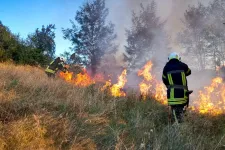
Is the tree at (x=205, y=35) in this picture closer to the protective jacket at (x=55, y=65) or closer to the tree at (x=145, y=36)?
the tree at (x=145, y=36)

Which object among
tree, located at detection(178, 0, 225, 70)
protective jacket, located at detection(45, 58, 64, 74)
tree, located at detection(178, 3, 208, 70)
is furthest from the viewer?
tree, located at detection(178, 3, 208, 70)

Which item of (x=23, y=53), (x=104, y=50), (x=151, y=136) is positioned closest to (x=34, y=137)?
(x=151, y=136)

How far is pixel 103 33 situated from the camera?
2631 centimetres

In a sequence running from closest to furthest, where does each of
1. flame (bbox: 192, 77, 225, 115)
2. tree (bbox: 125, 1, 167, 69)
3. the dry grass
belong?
the dry grass < flame (bbox: 192, 77, 225, 115) < tree (bbox: 125, 1, 167, 69)

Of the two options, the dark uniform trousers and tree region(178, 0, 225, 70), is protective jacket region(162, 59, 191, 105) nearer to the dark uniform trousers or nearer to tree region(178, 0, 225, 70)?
the dark uniform trousers

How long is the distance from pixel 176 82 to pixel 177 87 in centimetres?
15

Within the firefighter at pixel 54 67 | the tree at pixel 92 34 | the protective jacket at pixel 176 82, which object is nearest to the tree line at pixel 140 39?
the tree at pixel 92 34

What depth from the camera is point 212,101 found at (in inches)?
371

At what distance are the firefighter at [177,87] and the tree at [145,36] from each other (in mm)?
18515

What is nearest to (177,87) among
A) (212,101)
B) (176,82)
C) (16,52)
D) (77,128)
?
(176,82)

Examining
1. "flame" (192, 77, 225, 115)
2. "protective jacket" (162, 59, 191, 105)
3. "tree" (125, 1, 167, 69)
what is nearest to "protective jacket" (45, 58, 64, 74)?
"flame" (192, 77, 225, 115)

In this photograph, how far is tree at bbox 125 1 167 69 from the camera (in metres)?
25.0

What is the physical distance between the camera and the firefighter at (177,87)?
6.24 metres

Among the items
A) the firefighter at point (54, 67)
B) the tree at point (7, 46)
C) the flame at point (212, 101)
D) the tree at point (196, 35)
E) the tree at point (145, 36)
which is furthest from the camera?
the tree at point (145, 36)
